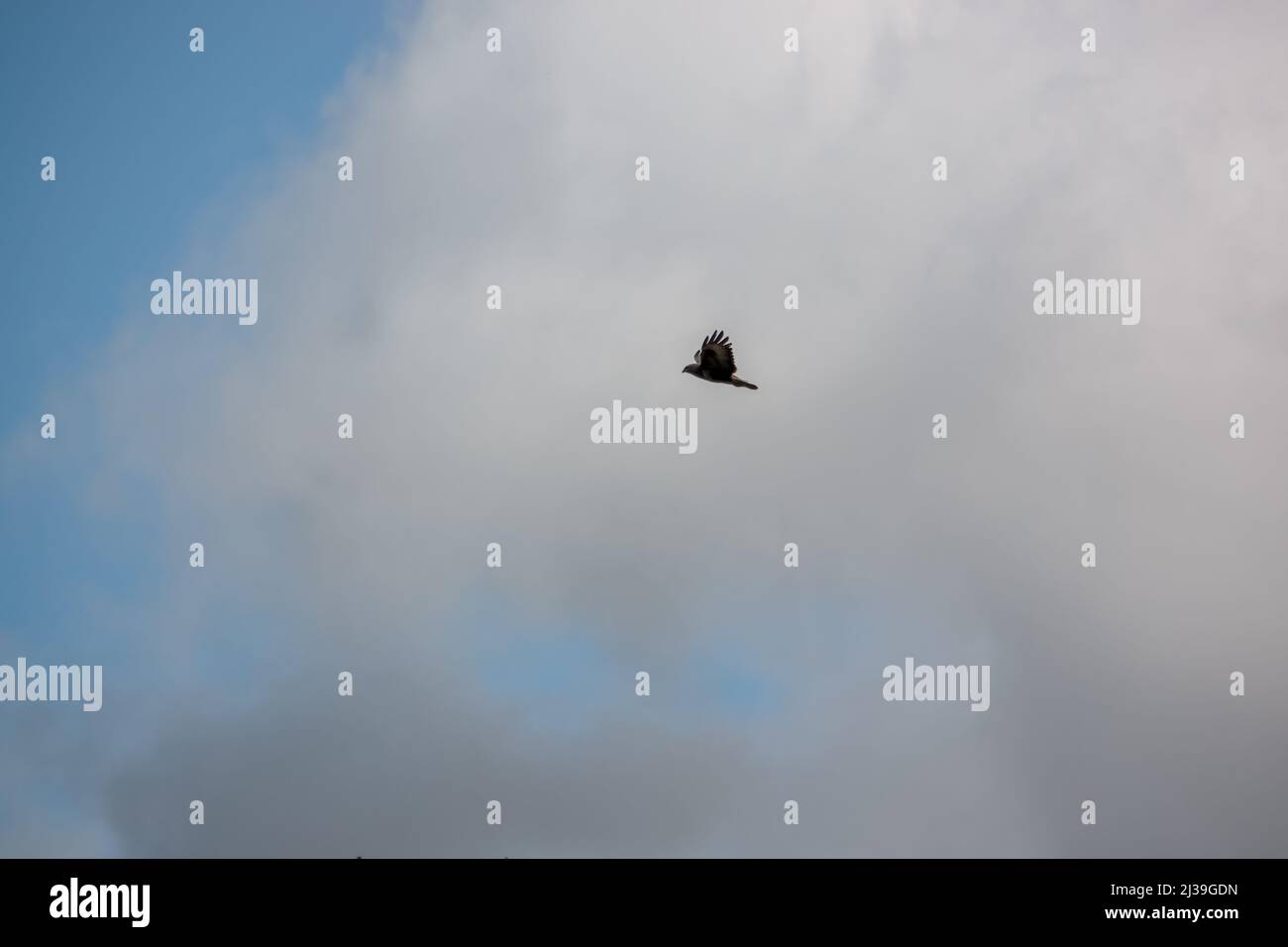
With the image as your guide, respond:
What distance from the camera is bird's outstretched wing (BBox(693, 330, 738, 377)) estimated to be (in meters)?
63.6

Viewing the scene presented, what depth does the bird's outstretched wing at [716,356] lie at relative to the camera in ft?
209

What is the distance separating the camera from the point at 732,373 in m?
65.1

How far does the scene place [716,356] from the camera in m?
63.8

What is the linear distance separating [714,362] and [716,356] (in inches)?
9.8

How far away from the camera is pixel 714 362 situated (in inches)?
2515

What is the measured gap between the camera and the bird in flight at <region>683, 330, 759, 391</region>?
63.6 meters

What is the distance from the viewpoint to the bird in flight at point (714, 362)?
6362 centimetres
